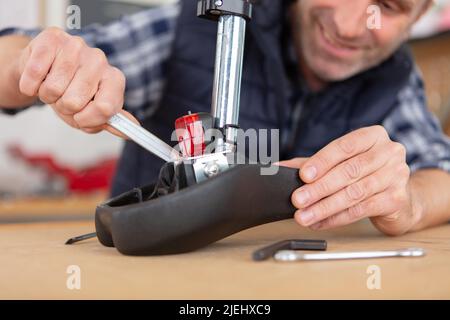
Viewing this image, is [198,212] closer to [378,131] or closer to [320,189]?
[320,189]

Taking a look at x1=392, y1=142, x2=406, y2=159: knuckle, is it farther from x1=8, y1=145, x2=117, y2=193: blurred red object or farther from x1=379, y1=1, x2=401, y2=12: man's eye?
x1=8, y1=145, x2=117, y2=193: blurred red object

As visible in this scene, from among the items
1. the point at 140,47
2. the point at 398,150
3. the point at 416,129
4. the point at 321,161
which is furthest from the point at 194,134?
the point at 416,129

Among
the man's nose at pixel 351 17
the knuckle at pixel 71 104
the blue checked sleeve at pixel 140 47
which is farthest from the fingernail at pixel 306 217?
the blue checked sleeve at pixel 140 47

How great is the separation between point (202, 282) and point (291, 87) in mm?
734

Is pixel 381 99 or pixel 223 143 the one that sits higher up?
pixel 381 99

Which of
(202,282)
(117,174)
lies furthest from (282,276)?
(117,174)

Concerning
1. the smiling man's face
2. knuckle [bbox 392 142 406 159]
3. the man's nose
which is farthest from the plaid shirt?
knuckle [bbox 392 142 406 159]

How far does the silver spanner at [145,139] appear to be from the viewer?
1.81ft

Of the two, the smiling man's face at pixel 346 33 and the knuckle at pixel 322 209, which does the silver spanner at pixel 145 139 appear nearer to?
the knuckle at pixel 322 209

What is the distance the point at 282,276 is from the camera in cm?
44

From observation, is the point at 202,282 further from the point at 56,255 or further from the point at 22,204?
the point at 22,204

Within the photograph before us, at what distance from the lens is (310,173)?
1.85 ft
